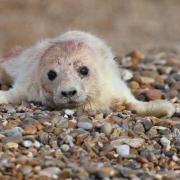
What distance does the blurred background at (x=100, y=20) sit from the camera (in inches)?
510

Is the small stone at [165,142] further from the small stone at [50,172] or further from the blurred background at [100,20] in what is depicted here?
the blurred background at [100,20]

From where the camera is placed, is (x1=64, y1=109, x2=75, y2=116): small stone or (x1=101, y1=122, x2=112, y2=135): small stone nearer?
(x1=101, y1=122, x2=112, y2=135): small stone

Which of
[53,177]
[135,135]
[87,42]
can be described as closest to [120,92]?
[87,42]

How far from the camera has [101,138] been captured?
220 inches

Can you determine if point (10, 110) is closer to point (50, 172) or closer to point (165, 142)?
point (165, 142)

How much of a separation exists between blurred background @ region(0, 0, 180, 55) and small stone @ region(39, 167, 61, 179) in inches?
294

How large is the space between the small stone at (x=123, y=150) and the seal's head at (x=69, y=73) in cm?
86

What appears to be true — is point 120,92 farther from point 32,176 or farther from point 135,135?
point 32,176

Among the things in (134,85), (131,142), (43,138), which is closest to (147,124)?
(131,142)

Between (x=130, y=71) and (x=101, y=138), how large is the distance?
262cm

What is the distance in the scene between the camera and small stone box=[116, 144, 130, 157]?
5.36 meters

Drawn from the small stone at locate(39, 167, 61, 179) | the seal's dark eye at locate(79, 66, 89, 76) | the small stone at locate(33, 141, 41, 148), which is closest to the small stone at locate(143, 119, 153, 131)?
the seal's dark eye at locate(79, 66, 89, 76)

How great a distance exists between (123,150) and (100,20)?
901cm

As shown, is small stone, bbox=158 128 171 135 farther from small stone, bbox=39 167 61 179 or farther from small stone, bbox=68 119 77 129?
small stone, bbox=39 167 61 179
